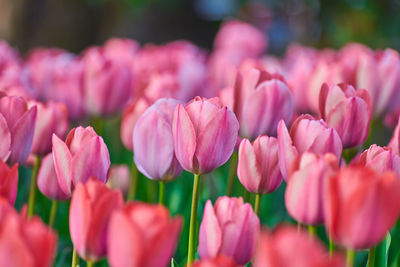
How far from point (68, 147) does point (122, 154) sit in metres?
0.83

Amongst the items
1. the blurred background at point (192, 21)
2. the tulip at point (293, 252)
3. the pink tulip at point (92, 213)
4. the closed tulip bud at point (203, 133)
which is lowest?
the pink tulip at point (92, 213)

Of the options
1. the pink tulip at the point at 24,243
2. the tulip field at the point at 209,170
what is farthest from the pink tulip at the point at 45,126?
the pink tulip at the point at 24,243

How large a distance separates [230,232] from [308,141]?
0.14 meters

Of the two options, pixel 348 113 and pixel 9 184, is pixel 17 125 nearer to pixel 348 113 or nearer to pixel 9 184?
pixel 9 184

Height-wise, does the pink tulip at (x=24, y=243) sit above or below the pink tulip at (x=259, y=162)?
below

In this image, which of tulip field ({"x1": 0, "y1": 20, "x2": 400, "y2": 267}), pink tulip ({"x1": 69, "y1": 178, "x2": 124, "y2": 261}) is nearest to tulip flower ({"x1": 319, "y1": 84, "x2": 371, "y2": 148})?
tulip field ({"x1": 0, "y1": 20, "x2": 400, "y2": 267})

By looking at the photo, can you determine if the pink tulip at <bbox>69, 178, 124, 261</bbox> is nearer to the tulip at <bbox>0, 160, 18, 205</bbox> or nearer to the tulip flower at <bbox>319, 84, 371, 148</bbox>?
the tulip at <bbox>0, 160, 18, 205</bbox>

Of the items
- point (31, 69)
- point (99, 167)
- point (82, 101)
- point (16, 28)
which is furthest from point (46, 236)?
point (16, 28)

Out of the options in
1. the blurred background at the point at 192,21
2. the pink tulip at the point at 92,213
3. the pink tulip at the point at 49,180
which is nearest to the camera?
the pink tulip at the point at 92,213

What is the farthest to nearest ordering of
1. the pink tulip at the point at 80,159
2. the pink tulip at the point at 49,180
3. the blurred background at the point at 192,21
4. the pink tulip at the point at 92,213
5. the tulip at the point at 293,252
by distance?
1. the blurred background at the point at 192,21
2. the pink tulip at the point at 49,180
3. the pink tulip at the point at 80,159
4. the pink tulip at the point at 92,213
5. the tulip at the point at 293,252

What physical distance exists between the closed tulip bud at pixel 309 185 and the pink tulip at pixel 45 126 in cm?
37

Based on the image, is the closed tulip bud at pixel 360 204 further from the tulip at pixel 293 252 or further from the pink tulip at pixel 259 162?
the pink tulip at pixel 259 162

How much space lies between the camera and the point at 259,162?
1.98 ft

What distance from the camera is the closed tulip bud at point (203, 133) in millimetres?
584
